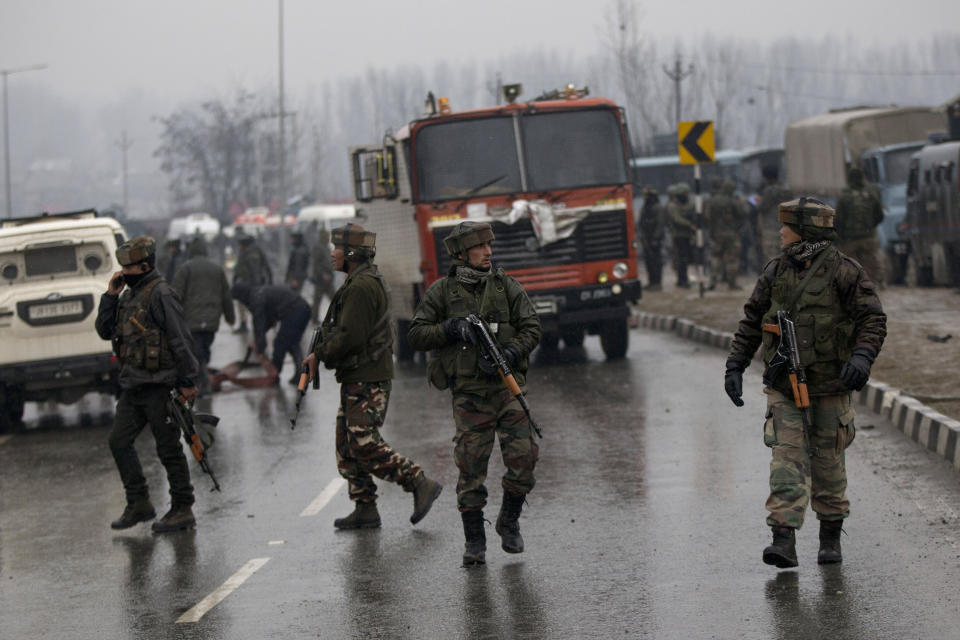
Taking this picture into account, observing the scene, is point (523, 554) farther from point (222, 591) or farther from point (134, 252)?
point (134, 252)

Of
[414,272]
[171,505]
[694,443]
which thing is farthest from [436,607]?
[414,272]

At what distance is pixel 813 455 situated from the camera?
7234mm

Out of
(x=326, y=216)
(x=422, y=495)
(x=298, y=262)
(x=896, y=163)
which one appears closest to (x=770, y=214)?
(x=896, y=163)

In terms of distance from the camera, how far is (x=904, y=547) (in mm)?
7531

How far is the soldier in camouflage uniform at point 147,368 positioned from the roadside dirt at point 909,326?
566cm

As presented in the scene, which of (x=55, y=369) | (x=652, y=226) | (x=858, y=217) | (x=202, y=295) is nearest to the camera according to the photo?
(x=55, y=369)

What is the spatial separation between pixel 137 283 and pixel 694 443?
4.34m

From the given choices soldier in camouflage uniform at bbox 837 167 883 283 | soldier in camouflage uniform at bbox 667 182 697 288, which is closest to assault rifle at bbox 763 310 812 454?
soldier in camouflage uniform at bbox 837 167 883 283

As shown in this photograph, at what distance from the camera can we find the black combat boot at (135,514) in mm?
9344

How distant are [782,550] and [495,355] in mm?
1677

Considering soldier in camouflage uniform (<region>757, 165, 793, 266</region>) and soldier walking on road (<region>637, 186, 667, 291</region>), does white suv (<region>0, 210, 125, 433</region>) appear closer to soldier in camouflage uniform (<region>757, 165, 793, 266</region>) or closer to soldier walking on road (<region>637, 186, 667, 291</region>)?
soldier in camouflage uniform (<region>757, 165, 793, 266</region>)

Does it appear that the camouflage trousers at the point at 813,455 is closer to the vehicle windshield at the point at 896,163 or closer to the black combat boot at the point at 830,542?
the black combat boot at the point at 830,542

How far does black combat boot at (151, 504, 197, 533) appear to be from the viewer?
30.5 feet

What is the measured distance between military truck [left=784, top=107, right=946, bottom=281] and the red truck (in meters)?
10.8
